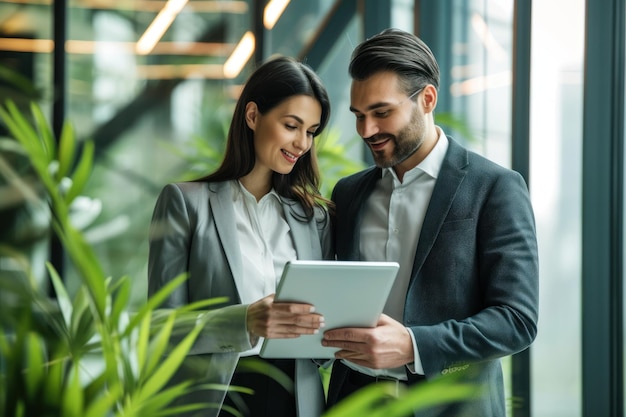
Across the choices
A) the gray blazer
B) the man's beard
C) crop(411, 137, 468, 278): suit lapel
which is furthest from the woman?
crop(411, 137, 468, 278): suit lapel

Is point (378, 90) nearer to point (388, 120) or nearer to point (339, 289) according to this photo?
point (388, 120)

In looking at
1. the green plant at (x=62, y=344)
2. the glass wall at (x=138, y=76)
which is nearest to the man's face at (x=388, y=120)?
the green plant at (x=62, y=344)

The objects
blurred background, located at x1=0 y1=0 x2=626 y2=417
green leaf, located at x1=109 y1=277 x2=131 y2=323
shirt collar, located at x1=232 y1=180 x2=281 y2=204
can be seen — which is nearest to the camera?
green leaf, located at x1=109 y1=277 x2=131 y2=323

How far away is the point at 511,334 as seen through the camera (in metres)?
1.84

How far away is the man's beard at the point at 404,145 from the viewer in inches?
81.1

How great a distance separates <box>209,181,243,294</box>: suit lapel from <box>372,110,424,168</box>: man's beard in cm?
39

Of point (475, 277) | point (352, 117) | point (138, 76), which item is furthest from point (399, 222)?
point (138, 76)

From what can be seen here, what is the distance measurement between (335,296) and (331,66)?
3.46 metres

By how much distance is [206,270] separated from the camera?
2.00m

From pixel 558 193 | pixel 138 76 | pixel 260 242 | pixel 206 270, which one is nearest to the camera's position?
pixel 206 270

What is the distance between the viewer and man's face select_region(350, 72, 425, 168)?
2.06m

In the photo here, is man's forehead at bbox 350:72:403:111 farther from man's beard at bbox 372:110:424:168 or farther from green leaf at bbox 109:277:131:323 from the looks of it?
green leaf at bbox 109:277:131:323

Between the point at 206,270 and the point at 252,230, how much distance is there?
0.62ft

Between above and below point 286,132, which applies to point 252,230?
below
